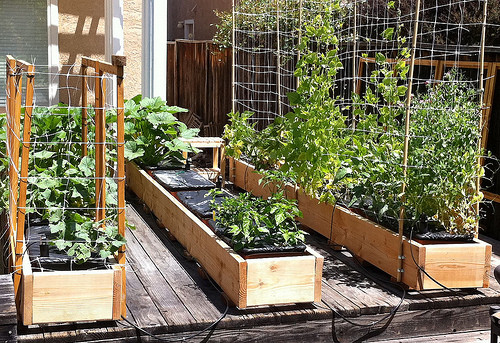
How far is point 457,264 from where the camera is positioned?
463 cm

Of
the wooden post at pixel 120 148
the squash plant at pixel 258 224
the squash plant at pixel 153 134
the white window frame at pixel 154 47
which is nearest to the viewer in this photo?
the wooden post at pixel 120 148

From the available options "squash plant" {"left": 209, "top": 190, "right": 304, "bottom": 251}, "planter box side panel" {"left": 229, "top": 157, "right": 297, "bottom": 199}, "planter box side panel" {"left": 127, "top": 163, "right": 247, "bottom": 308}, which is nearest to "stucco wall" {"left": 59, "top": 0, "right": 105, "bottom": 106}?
"planter box side panel" {"left": 229, "top": 157, "right": 297, "bottom": 199}

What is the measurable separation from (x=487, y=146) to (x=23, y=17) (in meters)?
5.34

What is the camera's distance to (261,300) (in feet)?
13.9

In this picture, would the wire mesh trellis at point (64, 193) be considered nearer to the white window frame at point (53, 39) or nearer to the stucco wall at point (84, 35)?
the white window frame at point (53, 39)

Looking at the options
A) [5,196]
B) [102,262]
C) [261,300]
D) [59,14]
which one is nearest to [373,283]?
[261,300]

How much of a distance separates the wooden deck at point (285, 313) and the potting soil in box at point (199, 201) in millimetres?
393

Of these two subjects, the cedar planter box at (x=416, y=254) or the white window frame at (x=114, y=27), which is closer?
the cedar planter box at (x=416, y=254)

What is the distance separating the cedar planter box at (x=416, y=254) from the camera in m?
4.59

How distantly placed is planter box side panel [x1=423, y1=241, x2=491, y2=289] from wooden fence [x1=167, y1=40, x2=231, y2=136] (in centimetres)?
688

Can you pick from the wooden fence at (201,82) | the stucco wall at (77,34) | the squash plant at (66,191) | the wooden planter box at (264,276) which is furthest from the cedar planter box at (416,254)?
the wooden fence at (201,82)

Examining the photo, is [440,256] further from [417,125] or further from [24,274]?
[24,274]

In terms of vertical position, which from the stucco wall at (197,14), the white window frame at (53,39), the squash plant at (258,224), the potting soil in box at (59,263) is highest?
the stucco wall at (197,14)

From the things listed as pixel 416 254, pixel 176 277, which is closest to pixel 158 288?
pixel 176 277
